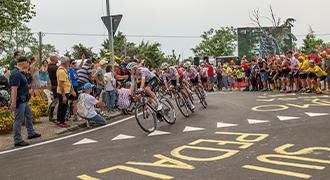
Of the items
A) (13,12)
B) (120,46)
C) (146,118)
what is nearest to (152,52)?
(120,46)

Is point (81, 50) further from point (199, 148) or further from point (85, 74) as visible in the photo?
point (199, 148)

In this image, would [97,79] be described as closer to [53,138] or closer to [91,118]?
[91,118]

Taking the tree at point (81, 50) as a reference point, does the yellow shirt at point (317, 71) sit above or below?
below

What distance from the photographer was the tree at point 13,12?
24.5 meters

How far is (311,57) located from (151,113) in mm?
10389

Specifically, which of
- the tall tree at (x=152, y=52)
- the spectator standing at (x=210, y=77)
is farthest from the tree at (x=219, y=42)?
the spectator standing at (x=210, y=77)

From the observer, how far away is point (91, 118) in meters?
10.6

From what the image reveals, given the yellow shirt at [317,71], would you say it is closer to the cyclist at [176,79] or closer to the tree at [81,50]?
the cyclist at [176,79]

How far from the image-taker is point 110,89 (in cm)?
1284

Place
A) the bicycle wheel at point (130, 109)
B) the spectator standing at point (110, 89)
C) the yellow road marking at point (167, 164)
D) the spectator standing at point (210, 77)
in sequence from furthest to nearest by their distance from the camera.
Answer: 1. the spectator standing at point (210, 77)
2. the bicycle wheel at point (130, 109)
3. the spectator standing at point (110, 89)
4. the yellow road marking at point (167, 164)

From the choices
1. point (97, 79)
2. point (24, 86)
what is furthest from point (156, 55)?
point (24, 86)

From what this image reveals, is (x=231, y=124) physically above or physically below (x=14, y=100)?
below

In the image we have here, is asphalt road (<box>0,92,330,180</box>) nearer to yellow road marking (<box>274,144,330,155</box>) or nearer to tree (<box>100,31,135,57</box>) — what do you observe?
yellow road marking (<box>274,144,330,155</box>)

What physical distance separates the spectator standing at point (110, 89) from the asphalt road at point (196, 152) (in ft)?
7.89
